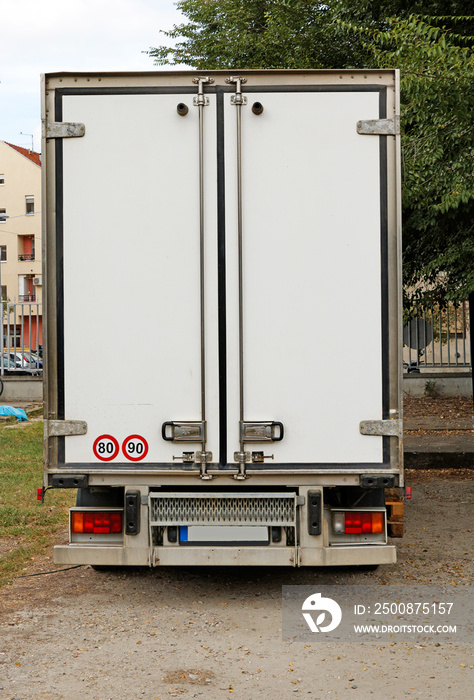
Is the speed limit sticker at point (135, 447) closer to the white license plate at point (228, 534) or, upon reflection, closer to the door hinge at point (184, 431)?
the door hinge at point (184, 431)

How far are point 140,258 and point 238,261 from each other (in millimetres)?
630

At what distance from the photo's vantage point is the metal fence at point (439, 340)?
1911 centimetres

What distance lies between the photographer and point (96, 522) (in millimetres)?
5770

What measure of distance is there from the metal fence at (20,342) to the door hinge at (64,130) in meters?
15.1

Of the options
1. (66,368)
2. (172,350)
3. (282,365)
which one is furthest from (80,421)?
(282,365)

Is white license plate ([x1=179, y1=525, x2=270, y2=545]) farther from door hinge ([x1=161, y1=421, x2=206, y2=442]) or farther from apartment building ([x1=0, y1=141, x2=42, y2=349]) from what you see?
apartment building ([x1=0, y1=141, x2=42, y2=349])

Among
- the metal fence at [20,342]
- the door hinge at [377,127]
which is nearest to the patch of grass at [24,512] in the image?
the door hinge at [377,127]

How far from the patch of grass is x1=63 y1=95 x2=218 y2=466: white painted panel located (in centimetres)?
217

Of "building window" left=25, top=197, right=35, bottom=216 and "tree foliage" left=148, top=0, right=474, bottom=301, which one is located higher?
"building window" left=25, top=197, right=35, bottom=216

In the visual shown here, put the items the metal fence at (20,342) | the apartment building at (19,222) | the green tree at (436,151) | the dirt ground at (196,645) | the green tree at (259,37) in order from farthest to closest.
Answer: the apartment building at (19,222), the metal fence at (20,342), the green tree at (259,37), the green tree at (436,151), the dirt ground at (196,645)

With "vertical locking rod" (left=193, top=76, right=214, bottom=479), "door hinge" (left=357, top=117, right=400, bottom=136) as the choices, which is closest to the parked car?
"vertical locking rod" (left=193, top=76, right=214, bottom=479)

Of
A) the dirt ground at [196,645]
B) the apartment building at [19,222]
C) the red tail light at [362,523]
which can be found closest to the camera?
the dirt ground at [196,645]

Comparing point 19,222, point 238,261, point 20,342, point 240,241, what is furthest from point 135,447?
point 19,222

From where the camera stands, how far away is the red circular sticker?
550 cm
